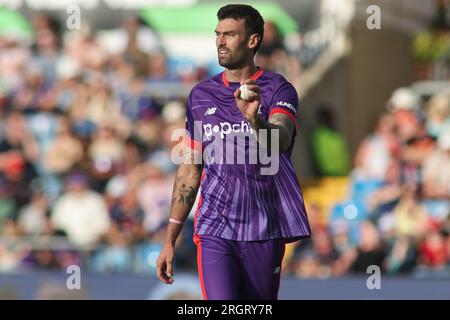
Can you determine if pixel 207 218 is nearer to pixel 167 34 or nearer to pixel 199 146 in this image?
pixel 199 146

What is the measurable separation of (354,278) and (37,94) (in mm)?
6973

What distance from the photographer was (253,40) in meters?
6.52

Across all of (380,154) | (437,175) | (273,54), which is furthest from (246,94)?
(273,54)

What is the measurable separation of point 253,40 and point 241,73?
7.8 inches

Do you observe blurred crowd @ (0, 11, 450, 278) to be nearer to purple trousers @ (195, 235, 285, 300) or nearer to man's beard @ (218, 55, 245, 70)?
purple trousers @ (195, 235, 285, 300)

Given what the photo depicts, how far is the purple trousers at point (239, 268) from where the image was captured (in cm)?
650

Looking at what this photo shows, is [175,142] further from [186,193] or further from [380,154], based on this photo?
[186,193]

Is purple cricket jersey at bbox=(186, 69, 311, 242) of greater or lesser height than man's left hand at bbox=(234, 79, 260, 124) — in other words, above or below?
below

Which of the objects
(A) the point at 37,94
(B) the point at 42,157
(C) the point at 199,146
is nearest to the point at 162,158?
(B) the point at 42,157

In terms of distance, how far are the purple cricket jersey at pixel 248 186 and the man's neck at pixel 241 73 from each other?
2 cm

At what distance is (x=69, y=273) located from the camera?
10.8 metres

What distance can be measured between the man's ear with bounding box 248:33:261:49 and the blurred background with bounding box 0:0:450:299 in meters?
4.01

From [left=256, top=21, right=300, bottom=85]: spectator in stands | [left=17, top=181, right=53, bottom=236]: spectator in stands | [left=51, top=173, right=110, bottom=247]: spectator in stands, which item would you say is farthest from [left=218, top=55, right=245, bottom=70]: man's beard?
[left=256, top=21, right=300, bottom=85]: spectator in stands

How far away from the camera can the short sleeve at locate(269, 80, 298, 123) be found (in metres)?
6.40
